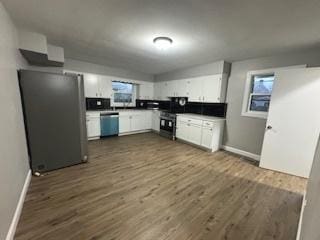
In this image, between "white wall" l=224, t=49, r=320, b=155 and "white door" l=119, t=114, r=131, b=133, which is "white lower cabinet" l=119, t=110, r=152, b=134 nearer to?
"white door" l=119, t=114, r=131, b=133

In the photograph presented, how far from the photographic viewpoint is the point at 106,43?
117 inches

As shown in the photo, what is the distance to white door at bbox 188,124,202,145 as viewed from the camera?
414 centimetres

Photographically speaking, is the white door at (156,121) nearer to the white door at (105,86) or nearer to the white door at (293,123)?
the white door at (105,86)

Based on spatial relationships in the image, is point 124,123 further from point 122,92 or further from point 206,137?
point 206,137

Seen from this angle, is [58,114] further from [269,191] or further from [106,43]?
[269,191]

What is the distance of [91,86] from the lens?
457 centimetres

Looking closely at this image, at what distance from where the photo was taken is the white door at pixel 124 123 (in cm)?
507

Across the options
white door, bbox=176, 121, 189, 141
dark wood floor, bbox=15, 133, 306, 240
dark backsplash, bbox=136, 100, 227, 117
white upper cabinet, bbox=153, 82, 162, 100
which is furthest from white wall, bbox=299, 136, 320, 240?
white upper cabinet, bbox=153, 82, 162, 100

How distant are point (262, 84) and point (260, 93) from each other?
0.72ft

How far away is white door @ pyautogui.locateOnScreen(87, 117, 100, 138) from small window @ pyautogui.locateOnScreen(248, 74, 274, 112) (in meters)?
4.26

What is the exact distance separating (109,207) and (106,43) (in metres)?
2.88

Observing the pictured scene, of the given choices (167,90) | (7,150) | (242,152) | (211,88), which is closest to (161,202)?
(7,150)

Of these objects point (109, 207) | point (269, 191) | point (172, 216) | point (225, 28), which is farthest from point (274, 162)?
point (109, 207)

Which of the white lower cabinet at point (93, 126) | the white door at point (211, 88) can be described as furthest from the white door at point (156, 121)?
the white lower cabinet at point (93, 126)
